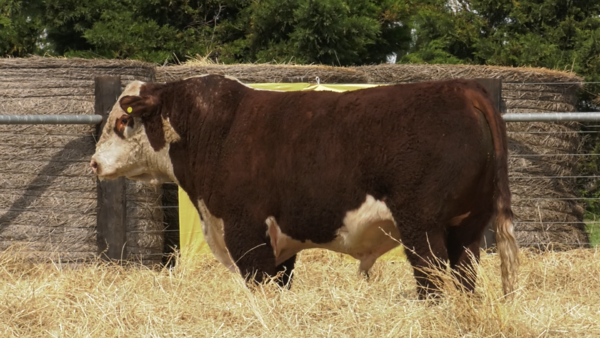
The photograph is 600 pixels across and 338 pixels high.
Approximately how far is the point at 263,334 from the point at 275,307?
33cm

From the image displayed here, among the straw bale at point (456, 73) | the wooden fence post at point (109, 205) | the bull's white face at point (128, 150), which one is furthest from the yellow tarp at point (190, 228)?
the bull's white face at point (128, 150)

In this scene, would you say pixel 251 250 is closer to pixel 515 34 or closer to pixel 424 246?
pixel 424 246

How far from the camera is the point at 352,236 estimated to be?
504 cm

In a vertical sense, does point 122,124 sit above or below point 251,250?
above

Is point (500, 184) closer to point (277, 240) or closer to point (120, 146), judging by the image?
point (277, 240)

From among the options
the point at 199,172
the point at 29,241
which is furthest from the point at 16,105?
the point at 199,172

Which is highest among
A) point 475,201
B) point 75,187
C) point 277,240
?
point 475,201

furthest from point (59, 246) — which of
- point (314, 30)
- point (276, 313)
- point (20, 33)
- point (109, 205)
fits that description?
point (20, 33)

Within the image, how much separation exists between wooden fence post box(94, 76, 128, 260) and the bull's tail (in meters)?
3.43

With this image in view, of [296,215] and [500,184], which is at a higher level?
[500,184]

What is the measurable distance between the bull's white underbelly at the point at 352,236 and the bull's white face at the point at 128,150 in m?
0.44

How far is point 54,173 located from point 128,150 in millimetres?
1852

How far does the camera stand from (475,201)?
4816 millimetres

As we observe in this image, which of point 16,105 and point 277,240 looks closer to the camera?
point 277,240
